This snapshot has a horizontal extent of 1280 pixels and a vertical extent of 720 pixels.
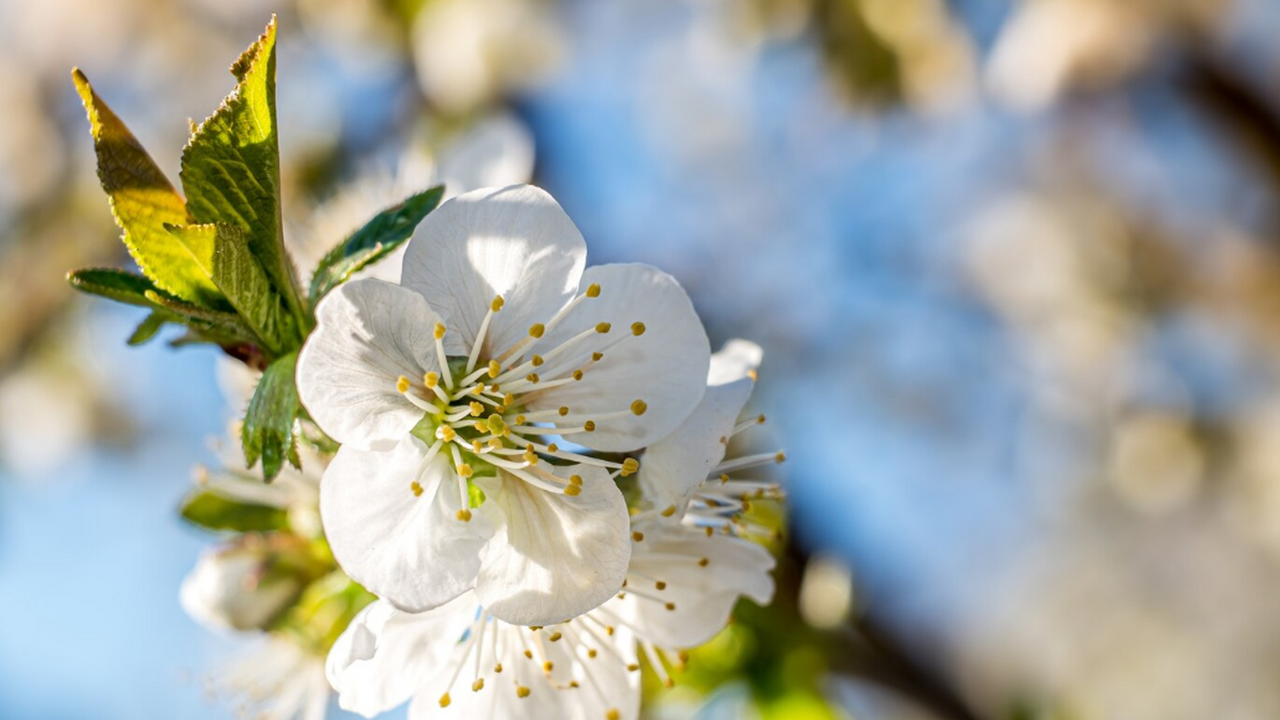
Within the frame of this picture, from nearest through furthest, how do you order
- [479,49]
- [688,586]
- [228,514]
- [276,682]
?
[688,586]
[228,514]
[276,682]
[479,49]

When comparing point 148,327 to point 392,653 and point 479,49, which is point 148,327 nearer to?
point 392,653

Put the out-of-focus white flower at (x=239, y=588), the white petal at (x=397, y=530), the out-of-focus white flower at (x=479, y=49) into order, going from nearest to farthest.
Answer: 1. the white petal at (x=397, y=530)
2. the out-of-focus white flower at (x=239, y=588)
3. the out-of-focus white flower at (x=479, y=49)

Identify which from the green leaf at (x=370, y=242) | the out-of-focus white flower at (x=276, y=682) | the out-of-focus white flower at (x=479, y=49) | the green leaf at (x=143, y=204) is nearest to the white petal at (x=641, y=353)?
the green leaf at (x=370, y=242)

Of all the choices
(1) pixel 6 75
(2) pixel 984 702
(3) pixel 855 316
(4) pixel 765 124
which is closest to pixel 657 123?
(4) pixel 765 124

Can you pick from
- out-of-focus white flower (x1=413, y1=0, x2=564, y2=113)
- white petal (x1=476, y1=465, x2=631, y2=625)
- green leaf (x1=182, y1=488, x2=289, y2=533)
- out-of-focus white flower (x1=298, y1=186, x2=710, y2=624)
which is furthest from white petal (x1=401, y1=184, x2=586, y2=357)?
out-of-focus white flower (x1=413, y1=0, x2=564, y2=113)

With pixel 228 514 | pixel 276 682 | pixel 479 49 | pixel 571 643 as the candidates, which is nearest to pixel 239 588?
pixel 228 514

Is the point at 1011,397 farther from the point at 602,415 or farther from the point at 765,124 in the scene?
the point at 602,415

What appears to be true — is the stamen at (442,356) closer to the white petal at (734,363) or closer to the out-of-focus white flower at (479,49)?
the white petal at (734,363)
